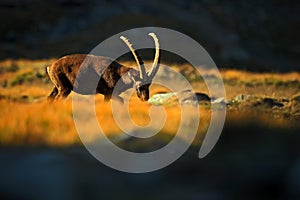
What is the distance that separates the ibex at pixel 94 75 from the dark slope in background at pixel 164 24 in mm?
15885

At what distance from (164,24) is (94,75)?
18.6 m

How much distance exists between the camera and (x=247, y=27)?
27.9 metres

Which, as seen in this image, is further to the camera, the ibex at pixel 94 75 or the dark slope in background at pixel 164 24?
the dark slope in background at pixel 164 24

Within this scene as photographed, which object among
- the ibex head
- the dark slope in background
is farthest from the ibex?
the dark slope in background

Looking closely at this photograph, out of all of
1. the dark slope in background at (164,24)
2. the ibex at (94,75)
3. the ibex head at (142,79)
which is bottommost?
the ibex at (94,75)

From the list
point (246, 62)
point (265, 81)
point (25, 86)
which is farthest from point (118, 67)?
point (246, 62)

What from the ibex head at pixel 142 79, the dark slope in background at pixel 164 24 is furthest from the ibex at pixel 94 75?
the dark slope in background at pixel 164 24

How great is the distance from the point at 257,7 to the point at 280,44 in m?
3.53

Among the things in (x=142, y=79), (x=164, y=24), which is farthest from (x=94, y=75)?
(x=164, y=24)

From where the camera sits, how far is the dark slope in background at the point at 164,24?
83.0 feet

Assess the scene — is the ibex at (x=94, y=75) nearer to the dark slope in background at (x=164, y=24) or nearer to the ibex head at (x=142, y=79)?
the ibex head at (x=142, y=79)

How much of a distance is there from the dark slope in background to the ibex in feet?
52.1

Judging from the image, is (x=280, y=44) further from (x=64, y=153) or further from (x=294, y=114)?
(x=64, y=153)

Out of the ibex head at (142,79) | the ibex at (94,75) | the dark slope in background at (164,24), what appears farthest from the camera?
the dark slope in background at (164,24)
